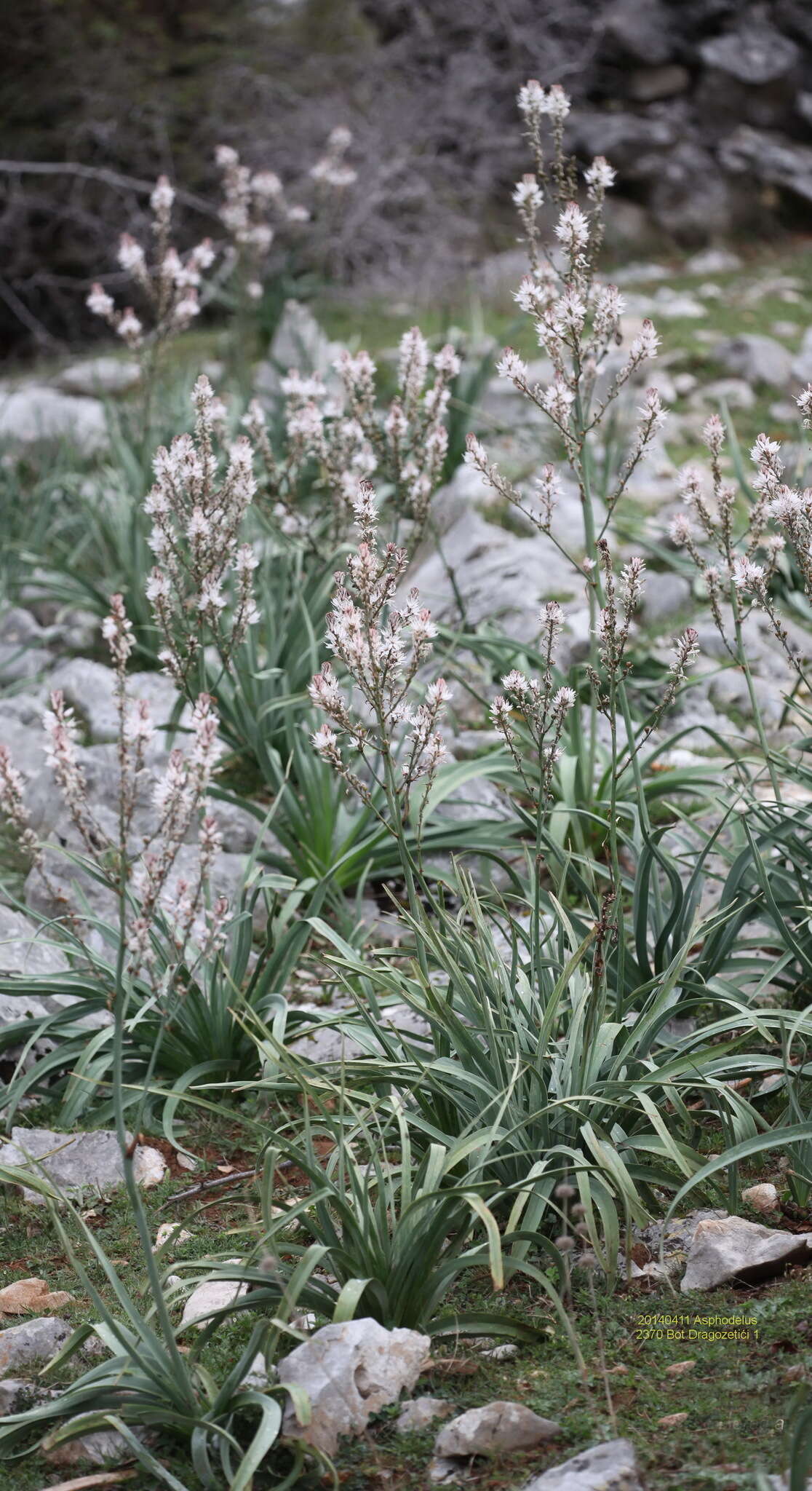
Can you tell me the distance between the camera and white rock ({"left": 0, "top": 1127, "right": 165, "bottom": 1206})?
270 cm

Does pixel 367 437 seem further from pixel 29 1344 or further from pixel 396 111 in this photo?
pixel 396 111

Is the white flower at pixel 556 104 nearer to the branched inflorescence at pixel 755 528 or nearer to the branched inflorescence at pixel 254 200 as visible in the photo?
the branched inflorescence at pixel 755 528

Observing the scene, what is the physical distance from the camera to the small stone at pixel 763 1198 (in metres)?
2.29

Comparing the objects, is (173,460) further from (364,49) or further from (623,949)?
(364,49)

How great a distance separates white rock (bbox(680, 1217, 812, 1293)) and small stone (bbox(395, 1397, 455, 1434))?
46cm

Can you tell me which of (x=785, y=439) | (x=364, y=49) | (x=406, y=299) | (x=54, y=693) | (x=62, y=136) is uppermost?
(x=364, y=49)

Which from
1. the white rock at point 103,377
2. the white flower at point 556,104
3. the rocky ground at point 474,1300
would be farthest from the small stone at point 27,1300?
the white rock at point 103,377

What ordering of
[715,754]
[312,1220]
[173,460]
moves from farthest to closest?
1. [715,754]
2. [173,460]
3. [312,1220]

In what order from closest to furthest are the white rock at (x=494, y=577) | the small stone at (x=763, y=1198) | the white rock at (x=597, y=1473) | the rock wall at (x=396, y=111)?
→ 1. the white rock at (x=597, y=1473)
2. the small stone at (x=763, y=1198)
3. the white rock at (x=494, y=577)
4. the rock wall at (x=396, y=111)

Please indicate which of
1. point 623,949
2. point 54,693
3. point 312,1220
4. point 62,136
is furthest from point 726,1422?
point 62,136

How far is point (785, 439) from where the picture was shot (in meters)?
6.99

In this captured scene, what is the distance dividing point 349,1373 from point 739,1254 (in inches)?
26.6

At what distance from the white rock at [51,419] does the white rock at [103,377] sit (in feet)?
0.36

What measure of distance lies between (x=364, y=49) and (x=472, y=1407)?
12114mm
